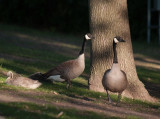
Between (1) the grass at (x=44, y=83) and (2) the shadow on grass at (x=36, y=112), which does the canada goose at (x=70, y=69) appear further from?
(2) the shadow on grass at (x=36, y=112)

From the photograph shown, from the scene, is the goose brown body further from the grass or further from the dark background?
the dark background

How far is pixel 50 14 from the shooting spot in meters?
37.2

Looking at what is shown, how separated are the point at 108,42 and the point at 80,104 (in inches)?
135

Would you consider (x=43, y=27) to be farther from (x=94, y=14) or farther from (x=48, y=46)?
(x=94, y=14)

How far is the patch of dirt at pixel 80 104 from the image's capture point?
9.36 metres

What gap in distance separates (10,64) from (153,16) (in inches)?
773

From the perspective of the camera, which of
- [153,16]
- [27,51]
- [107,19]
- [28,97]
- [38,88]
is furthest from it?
[153,16]

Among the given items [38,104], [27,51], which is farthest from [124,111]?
[27,51]

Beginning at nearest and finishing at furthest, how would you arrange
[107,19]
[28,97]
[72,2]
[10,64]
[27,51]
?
[28,97]
[107,19]
[10,64]
[27,51]
[72,2]

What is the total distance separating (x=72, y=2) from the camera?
118ft

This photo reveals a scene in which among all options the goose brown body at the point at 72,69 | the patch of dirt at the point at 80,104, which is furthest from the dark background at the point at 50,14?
the patch of dirt at the point at 80,104

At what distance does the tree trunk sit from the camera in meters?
12.9

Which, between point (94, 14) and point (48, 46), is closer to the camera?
point (94, 14)

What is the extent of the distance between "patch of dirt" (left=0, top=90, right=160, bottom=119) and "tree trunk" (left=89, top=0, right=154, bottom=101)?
7.16ft
